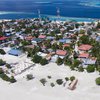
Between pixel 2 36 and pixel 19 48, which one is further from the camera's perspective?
pixel 2 36

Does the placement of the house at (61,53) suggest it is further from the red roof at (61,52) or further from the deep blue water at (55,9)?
the deep blue water at (55,9)

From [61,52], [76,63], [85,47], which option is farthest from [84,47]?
[76,63]

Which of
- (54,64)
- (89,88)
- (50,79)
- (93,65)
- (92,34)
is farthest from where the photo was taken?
(92,34)

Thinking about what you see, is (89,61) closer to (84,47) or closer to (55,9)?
(84,47)

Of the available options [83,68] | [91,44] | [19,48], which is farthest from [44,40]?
[83,68]

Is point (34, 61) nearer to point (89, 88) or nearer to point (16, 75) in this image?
point (16, 75)

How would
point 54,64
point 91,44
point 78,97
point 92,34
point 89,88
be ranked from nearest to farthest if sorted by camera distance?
point 78,97 < point 89,88 < point 54,64 < point 91,44 < point 92,34

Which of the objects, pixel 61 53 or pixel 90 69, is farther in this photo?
pixel 61 53

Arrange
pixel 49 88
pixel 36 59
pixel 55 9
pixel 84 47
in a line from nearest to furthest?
pixel 49 88, pixel 36 59, pixel 84 47, pixel 55 9
